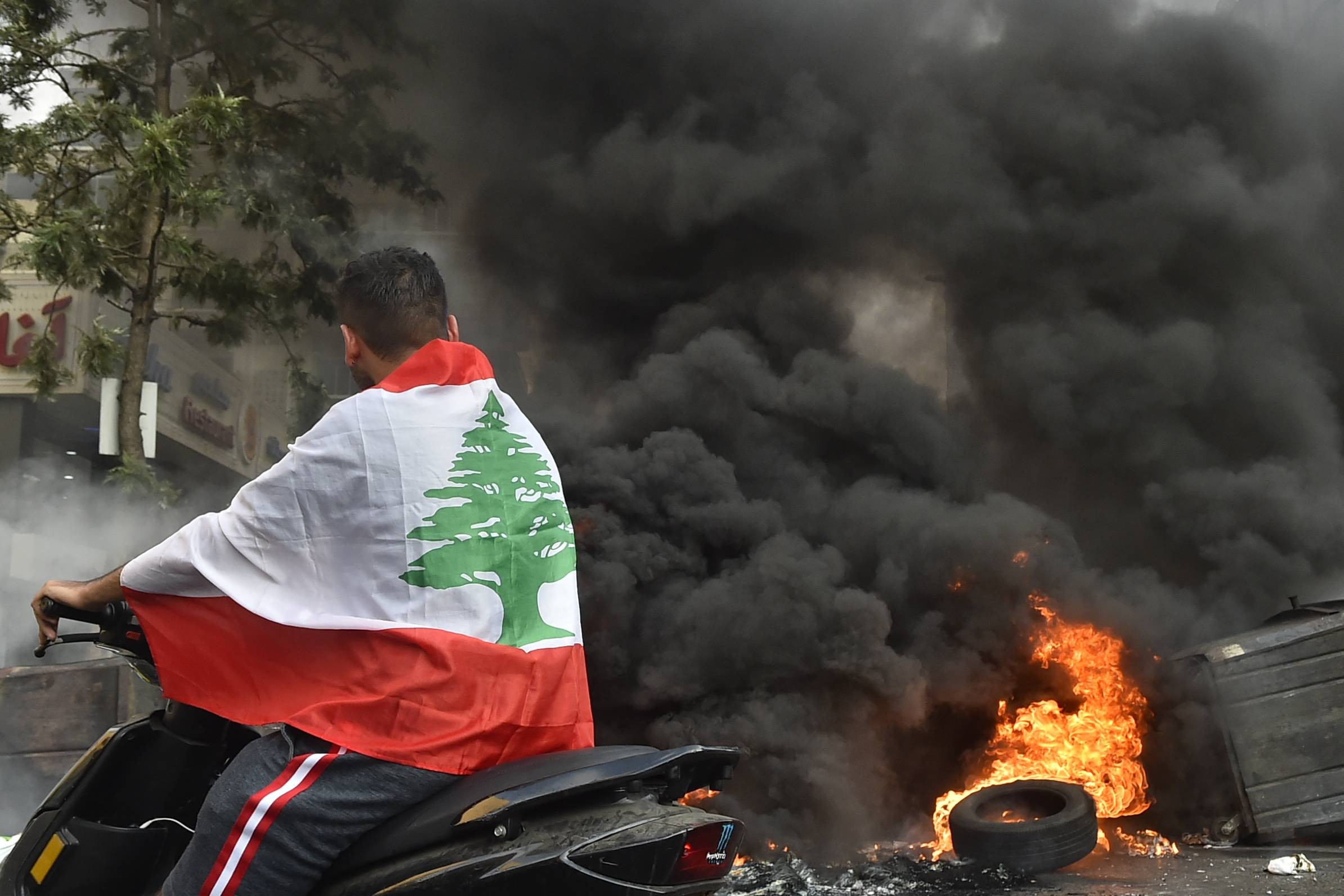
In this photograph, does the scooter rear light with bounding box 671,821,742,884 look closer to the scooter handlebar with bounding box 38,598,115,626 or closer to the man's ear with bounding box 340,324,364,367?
the man's ear with bounding box 340,324,364,367

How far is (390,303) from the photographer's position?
194 centimetres

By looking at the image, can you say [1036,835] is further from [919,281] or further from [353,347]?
[919,281]

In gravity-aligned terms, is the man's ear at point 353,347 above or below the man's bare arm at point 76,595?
above

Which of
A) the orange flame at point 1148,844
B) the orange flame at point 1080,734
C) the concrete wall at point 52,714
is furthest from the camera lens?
the orange flame at point 1080,734

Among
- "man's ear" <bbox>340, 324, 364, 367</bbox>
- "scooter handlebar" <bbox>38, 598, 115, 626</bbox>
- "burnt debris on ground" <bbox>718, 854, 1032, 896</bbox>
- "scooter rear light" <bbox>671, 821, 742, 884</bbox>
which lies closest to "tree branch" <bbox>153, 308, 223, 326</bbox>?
"burnt debris on ground" <bbox>718, 854, 1032, 896</bbox>

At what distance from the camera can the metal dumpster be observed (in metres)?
6.34

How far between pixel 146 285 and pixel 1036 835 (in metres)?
7.54

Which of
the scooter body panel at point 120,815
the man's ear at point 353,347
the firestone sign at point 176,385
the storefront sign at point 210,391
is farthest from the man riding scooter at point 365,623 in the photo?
the storefront sign at point 210,391

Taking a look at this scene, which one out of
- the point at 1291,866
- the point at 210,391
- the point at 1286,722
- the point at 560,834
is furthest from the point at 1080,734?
the point at 210,391

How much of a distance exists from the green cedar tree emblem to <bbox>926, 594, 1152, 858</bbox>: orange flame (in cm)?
610

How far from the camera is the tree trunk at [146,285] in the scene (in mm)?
8086

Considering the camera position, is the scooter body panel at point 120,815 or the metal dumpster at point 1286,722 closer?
the scooter body panel at point 120,815

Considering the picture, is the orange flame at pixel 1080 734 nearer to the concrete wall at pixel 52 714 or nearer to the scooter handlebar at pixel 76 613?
the concrete wall at pixel 52 714

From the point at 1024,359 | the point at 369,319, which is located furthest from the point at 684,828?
the point at 1024,359
